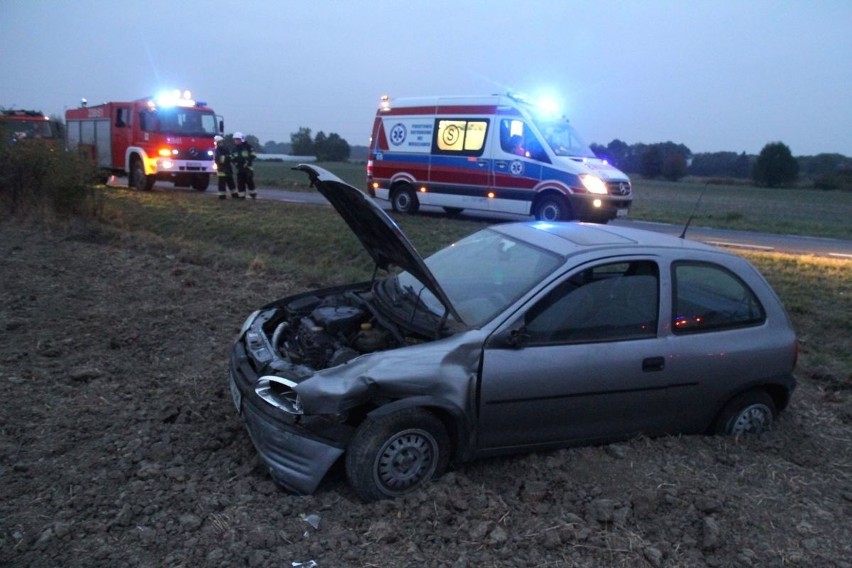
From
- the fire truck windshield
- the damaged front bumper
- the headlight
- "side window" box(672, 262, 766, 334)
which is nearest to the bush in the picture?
the fire truck windshield

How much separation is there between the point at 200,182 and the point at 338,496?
1921 cm

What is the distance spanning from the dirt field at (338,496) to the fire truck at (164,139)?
50.4 ft

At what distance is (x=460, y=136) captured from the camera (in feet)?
50.0

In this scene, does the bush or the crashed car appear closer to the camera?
the crashed car

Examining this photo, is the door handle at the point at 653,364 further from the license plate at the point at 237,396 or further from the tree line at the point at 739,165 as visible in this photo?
the tree line at the point at 739,165

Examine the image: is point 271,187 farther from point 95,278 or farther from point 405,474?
point 405,474

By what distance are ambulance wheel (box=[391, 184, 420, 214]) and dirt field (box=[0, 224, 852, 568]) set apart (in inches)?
423

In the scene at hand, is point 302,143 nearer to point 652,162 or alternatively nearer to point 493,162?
point 652,162

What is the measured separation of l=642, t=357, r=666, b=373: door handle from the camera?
4.41 metres

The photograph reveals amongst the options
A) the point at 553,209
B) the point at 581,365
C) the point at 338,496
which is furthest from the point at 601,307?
the point at 553,209

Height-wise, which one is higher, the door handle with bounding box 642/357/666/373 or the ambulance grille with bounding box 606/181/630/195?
the ambulance grille with bounding box 606/181/630/195

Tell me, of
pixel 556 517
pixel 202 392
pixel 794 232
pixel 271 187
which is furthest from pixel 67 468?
pixel 271 187

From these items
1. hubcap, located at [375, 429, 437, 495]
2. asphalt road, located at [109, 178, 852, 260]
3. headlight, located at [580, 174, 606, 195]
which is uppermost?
headlight, located at [580, 174, 606, 195]

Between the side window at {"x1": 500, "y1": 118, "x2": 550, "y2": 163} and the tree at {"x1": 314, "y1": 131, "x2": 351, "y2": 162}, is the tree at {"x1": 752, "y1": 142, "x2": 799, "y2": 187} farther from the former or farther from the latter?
the side window at {"x1": 500, "y1": 118, "x2": 550, "y2": 163}
